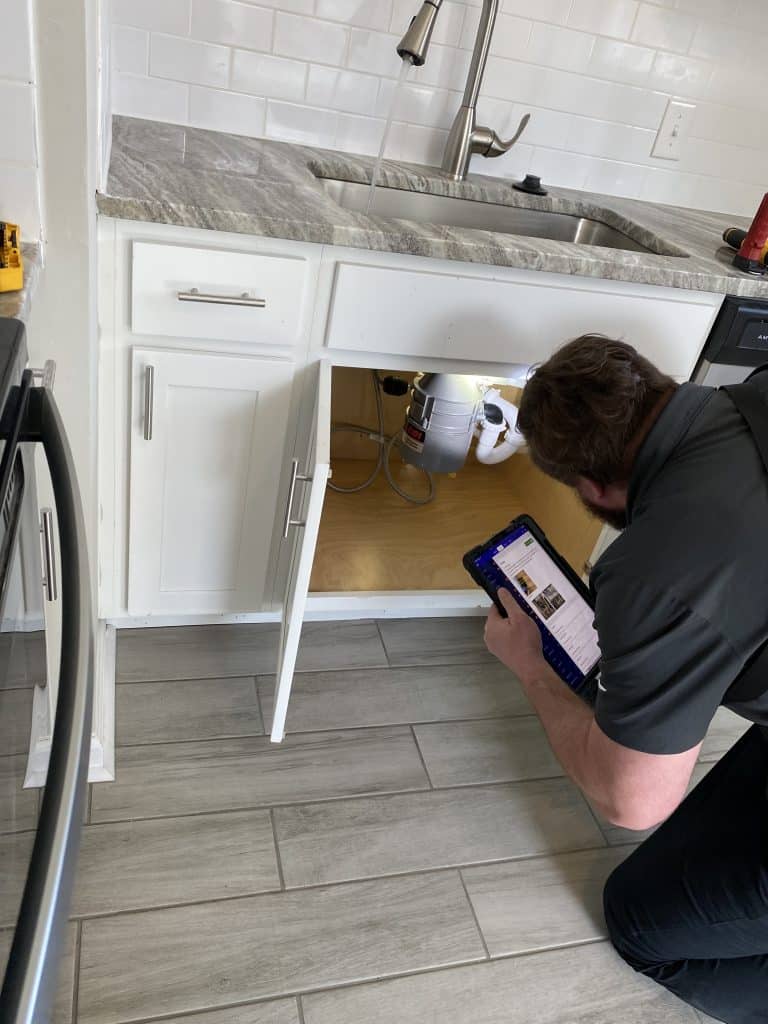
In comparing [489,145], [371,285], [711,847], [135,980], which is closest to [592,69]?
[489,145]

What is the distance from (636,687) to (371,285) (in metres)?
0.72

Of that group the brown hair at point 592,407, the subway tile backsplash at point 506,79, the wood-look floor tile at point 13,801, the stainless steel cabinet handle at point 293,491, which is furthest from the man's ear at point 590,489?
the subway tile backsplash at point 506,79

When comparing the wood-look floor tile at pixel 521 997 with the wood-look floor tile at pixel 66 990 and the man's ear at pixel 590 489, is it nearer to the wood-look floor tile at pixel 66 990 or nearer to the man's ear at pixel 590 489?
the wood-look floor tile at pixel 66 990

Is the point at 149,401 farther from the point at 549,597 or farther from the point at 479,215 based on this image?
the point at 479,215

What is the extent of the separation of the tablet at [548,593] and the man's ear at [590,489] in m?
0.25

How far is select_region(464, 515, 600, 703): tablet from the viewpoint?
126 centimetres

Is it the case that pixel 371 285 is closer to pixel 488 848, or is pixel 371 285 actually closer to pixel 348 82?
pixel 348 82

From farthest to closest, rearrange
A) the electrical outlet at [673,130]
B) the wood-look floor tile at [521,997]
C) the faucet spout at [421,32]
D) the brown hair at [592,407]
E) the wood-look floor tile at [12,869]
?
the electrical outlet at [673,130] → the faucet spout at [421,32] → the wood-look floor tile at [521,997] → the brown hair at [592,407] → the wood-look floor tile at [12,869]

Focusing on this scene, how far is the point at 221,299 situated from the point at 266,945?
95cm

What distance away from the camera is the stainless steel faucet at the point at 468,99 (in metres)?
1.37

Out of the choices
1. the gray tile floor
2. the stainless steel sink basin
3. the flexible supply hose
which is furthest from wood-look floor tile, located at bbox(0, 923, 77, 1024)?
the stainless steel sink basin

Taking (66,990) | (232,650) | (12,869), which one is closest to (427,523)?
(232,650)

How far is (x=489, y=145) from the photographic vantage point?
5.46 feet

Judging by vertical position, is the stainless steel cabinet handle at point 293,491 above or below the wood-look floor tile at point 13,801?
below
